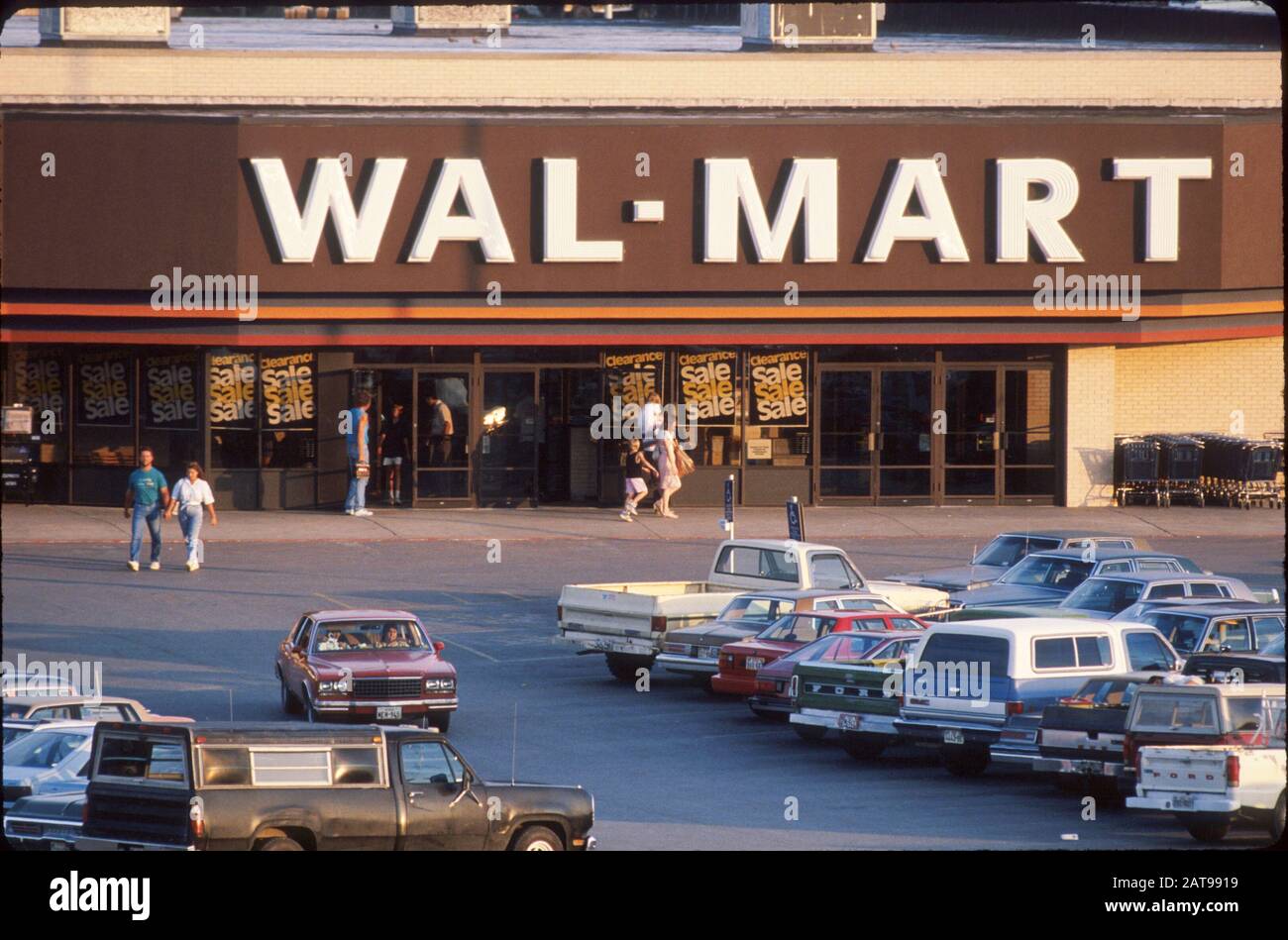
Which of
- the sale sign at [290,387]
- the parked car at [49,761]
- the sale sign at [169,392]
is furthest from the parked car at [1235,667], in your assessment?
the sale sign at [169,392]

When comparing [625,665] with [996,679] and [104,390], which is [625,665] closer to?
[996,679]

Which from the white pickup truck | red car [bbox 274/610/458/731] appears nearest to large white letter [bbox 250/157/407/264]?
the white pickup truck

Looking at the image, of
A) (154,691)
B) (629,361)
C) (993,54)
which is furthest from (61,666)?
(993,54)

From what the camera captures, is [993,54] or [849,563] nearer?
[849,563]

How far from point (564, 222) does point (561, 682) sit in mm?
14733

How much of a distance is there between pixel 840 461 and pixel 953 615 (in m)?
14.7

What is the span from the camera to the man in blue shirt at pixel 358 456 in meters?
33.8

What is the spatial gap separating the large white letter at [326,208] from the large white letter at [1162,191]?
48.0 feet

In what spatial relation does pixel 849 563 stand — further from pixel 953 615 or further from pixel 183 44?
pixel 183 44

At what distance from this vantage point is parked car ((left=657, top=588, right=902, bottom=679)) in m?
21.2

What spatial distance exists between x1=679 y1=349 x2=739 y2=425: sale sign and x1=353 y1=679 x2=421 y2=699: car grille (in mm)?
18308

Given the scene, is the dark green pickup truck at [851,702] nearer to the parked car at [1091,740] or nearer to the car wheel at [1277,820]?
the parked car at [1091,740]

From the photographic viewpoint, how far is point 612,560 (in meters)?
30.5

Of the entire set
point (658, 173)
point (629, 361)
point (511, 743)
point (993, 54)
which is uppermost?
point (993, 54)
